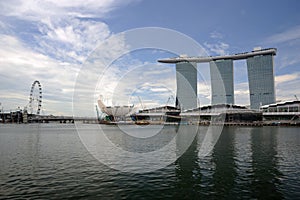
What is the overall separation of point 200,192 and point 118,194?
6.26 m

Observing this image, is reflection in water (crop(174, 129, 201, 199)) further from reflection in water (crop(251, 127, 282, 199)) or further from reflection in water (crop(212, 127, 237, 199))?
reflection in water (crop(251, 127, 282, 199))

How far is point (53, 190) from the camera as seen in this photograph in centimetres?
1905

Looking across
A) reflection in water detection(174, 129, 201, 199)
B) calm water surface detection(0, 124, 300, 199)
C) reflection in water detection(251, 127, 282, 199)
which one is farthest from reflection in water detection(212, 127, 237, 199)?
reflection in water detection(251, 127, 282, 199)

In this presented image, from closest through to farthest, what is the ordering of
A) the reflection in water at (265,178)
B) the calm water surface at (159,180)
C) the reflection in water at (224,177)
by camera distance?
1. the reflection in water at (265,178)
2. the calm water surface at (159,180)
3. the reflection in water at (224,177)

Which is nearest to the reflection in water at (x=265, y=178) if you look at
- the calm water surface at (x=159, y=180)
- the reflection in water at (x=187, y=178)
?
the calm water surface at (x=159, y=180)

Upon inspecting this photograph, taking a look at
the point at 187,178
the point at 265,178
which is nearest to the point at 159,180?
the point at 187,178

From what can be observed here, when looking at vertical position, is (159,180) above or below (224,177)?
below

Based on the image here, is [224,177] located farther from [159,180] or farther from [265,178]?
[159,180]

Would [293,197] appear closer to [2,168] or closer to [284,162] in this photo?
[284,162]

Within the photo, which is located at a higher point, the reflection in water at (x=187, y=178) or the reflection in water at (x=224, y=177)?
the reflection in water at (x=224, y=177)

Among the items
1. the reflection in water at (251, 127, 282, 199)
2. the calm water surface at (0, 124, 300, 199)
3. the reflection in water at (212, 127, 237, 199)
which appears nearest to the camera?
the reflection in water at (251, 127, 282, 199)

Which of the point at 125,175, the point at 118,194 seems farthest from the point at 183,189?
the point at 125,175

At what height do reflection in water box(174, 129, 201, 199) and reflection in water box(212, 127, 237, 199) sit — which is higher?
reflection in water box(212, 127, 237, 199)

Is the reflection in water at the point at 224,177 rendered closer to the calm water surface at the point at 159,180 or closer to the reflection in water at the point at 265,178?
the calm water surface at the point at 159,180
